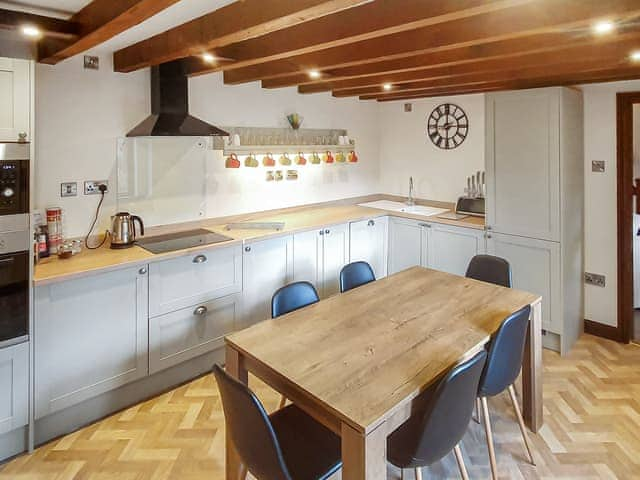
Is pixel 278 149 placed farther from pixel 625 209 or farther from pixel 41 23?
pixel 625 209

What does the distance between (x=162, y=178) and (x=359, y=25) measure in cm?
205

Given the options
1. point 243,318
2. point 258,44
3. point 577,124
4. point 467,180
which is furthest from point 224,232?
point 577,124

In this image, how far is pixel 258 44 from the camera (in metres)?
2.46

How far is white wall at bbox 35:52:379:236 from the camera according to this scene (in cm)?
277

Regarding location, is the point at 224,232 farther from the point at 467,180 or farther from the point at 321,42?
the point at 467,180

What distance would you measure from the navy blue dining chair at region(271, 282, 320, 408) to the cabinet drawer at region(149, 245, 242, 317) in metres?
0.78

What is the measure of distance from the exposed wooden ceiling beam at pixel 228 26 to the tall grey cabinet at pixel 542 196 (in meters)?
2.28

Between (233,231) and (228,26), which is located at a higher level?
(228,26)

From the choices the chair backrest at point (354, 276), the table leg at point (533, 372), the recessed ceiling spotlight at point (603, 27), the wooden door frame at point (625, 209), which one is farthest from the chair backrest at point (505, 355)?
the wooden door frame at point (625, 209)

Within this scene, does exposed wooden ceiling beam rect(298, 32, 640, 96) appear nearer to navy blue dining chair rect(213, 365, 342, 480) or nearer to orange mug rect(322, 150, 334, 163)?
orange mug rect(322, 150, 334, 163)

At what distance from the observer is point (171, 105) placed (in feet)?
10.2

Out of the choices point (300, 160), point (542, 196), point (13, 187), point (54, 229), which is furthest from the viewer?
point (300, 160)

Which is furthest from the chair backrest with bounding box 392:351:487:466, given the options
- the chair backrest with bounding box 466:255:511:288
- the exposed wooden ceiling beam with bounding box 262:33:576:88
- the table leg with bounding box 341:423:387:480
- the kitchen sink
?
the kitchen sink

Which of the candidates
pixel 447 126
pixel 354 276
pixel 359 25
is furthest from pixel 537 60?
pixel 447 126
